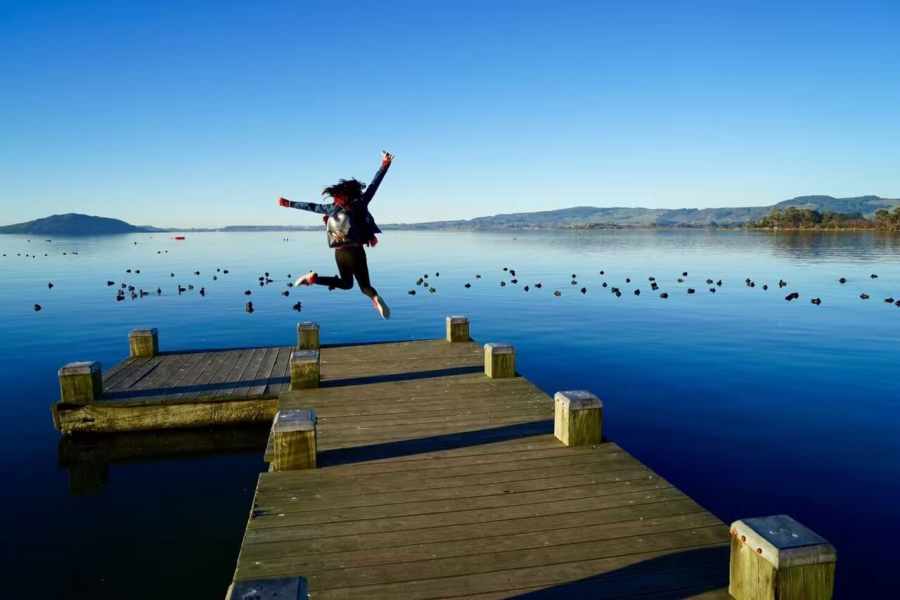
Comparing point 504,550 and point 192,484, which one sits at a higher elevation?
point 504,550

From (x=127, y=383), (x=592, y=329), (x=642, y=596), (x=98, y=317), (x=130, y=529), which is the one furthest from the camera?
(x=98, y=317)

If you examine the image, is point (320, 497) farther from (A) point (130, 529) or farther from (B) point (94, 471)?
(B) point (94, 471)

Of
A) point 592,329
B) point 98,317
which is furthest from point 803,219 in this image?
point 98,317

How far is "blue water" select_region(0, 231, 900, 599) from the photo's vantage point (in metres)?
9.91

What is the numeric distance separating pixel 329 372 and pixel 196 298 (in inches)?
1222

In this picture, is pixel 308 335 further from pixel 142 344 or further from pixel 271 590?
pixel 271 590

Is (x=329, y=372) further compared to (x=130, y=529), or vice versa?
(x=329, y=372)

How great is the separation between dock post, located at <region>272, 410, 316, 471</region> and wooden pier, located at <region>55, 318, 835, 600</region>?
2 cm

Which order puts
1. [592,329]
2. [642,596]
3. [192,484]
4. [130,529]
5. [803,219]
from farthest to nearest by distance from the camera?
[803,219]
[592,329]
[192,484]
[130,529]
[642,596]

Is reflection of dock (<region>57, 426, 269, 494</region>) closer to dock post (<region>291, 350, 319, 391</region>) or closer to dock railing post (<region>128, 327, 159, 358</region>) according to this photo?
dock post (<region>291, 350, 319, 391</region>)

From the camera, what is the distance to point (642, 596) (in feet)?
17.9

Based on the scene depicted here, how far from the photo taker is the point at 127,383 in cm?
1440

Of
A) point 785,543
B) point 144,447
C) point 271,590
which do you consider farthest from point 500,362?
point 271,590

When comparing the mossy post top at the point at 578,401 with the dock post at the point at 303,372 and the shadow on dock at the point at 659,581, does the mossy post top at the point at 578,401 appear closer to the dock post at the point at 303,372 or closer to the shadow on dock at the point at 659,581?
the shadow on dock at the point at 659,581
